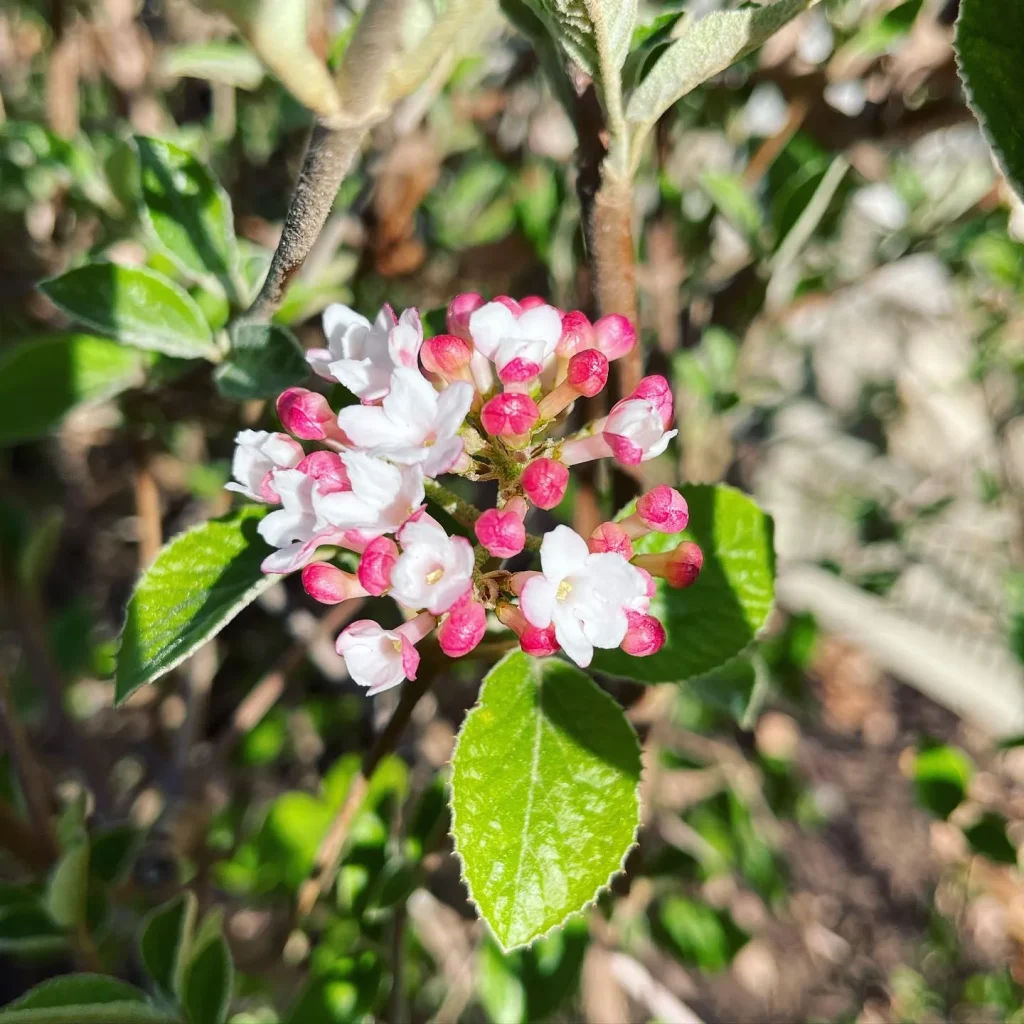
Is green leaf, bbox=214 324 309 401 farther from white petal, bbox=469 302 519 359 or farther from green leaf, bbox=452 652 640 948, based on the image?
green leaf, bbox=452 652 640 948

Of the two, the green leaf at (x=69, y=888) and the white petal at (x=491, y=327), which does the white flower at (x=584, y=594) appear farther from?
the green leaf at (x=69, y=888)

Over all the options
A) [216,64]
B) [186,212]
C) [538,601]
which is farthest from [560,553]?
[216,64]

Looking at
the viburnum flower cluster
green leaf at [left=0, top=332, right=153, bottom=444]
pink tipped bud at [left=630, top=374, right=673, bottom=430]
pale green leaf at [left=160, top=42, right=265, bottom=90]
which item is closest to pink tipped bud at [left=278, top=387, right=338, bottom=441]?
the viburnum flower cluster

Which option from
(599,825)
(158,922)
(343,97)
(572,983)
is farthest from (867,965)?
(343,97)

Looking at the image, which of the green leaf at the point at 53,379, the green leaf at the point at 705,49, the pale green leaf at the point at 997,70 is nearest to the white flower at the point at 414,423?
the green leaf at the point at 705,49

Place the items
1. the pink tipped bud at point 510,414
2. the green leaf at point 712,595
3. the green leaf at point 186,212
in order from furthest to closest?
the green leaf at point 186,212 < the green leaf at point 712,595 < the pink tipped bud at point 510,414
